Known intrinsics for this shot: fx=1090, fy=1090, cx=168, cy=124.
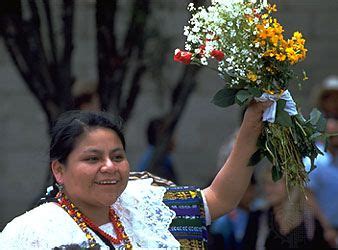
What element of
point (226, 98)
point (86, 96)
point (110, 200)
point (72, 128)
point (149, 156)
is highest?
point (226, 98)

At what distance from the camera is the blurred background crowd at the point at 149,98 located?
6.20 m

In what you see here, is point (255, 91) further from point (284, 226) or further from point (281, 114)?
point (284, 226)

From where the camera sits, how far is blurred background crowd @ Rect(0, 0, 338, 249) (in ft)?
20.3

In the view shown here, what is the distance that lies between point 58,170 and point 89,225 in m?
0.25

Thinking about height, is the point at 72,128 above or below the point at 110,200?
above

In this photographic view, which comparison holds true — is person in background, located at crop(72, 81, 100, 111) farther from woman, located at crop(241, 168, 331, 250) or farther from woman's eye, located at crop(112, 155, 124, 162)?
woman's eye, located at crop(112, 155, 124, 162)

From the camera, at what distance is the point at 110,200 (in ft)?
13.7

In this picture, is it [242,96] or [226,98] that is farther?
[226,98]

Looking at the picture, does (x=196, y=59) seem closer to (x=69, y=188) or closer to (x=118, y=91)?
(x=69, y=188)

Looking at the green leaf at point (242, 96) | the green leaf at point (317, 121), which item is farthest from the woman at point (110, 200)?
the green leaf at point (317, 121)

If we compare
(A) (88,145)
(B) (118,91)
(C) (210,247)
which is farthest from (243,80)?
(C) (210,247)

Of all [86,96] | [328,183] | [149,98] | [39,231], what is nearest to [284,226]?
[328,183]

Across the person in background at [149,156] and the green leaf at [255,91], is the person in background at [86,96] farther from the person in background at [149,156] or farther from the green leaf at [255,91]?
the green leaf at [255,91]

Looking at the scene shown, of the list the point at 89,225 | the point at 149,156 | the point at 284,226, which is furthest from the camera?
the point at 149,156
